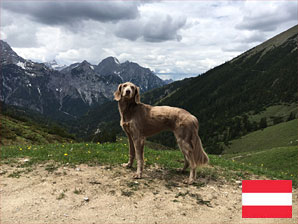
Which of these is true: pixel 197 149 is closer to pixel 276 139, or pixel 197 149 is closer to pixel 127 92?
pixel 127 92

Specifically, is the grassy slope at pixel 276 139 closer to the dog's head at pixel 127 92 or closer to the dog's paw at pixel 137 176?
the dog's paw at pixel 137 176

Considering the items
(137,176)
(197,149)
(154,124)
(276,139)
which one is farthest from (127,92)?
(276,139)

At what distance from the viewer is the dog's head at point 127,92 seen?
943 centimetres

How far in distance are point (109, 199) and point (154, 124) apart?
13.2ft

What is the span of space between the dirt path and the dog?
3.67ft

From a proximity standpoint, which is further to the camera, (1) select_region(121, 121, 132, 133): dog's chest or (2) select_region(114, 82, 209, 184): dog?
(1) select_region(121, 121, 132, 133): dog's chest

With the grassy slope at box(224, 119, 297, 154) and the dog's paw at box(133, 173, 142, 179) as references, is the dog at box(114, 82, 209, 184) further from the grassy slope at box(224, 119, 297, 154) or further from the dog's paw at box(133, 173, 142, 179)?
the grassy slope at box(224, 119, 297, 154)

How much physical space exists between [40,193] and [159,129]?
577 cm

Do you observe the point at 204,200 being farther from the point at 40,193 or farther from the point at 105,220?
the point at 40,193

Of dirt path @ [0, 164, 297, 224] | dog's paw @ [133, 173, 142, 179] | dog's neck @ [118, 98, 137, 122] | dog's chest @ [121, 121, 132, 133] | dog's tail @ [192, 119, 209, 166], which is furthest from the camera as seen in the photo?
dog's neck @ [118, 98, 137, 122]

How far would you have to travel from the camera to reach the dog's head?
9430 mm

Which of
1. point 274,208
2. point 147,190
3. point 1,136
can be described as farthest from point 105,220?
point 1,136

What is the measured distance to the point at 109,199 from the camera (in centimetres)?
776

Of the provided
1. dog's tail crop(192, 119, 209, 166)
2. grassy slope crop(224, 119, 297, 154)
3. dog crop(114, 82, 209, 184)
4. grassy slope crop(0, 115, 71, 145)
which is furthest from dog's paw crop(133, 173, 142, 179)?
grassy slope crop(224, 119, 297, 154)
